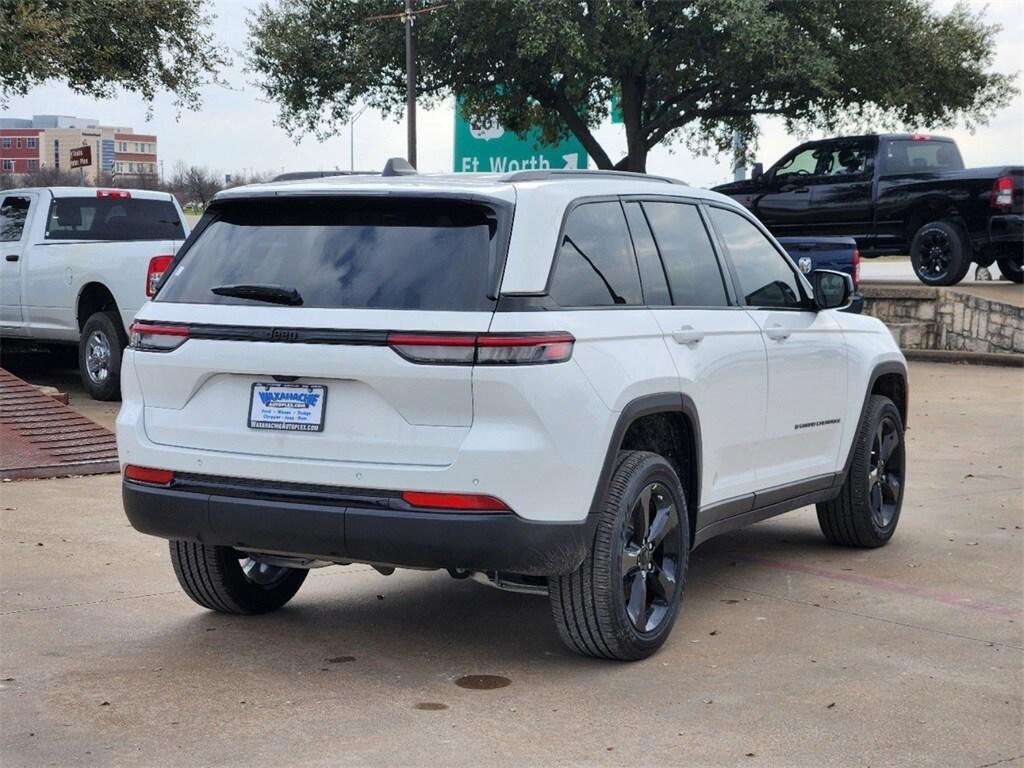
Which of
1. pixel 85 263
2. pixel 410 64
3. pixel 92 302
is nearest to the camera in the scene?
pixel 85 263

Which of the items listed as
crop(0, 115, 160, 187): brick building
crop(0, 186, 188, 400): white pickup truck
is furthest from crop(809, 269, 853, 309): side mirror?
crop(0, 115, 160, 187): brick building

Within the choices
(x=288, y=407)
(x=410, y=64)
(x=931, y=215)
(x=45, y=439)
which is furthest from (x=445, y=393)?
(x=410, y=64)

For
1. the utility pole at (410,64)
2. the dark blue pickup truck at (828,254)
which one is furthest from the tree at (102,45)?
the dark blue pickup truck at (828,254)

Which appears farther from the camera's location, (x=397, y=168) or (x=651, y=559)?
(x=397, y=168)

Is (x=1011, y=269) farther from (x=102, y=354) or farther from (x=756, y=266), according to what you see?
(x=756, y=266)

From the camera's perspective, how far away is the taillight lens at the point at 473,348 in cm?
498

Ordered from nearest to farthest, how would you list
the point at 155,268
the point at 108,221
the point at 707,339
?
the point at 707,339, the point at 155,268, the point at 108,221

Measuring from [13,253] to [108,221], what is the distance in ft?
3.31

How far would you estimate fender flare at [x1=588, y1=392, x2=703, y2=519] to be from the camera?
207 inches

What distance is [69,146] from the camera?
65125 mm

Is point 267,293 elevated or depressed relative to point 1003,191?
depressed

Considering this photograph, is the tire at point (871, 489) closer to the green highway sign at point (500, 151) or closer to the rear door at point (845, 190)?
the rear door at point (845, 190)

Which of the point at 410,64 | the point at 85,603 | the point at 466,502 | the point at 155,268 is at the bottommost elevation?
the point at 85,603

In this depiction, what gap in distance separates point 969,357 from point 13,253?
37.6 ft
